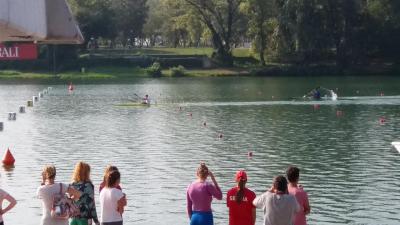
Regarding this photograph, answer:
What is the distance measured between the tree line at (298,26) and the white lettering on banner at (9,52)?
3794 inches

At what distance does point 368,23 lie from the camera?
373 ft

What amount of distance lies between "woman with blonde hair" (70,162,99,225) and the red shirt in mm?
2240

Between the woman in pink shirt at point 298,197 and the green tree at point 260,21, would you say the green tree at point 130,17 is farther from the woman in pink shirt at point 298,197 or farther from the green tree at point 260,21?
the woman in pink shirt at point 298,197

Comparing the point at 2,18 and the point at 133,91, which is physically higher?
the point at 2,18

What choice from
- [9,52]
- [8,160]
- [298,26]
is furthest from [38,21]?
[298,26]

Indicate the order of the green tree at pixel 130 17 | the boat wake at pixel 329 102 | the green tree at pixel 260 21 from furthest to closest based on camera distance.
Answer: the green tree at pixel 130 17 < the green tree at pixel 260 21 < the boat wake at pixel 329 102

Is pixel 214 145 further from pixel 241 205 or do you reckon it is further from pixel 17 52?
pixel 17 52

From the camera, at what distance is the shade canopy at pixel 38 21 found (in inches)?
353

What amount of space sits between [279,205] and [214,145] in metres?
29.9

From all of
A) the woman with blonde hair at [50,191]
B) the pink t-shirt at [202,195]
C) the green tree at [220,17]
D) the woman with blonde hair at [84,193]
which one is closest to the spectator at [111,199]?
the woman with blonde hair at [84,193]

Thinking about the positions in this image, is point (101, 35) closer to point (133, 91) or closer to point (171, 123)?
point (133, 91)

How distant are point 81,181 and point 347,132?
35687 millimetres

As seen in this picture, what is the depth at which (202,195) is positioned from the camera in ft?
48.6

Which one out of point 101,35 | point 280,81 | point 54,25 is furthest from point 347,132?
point 101,35
